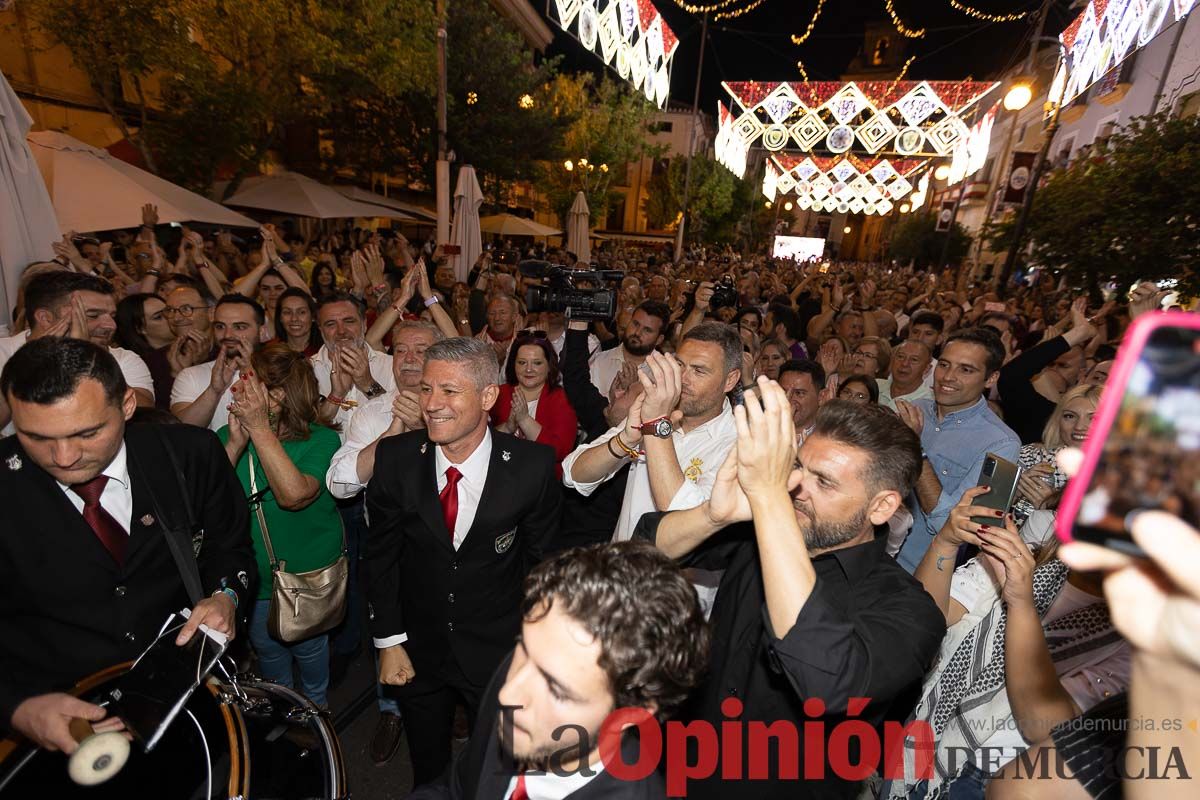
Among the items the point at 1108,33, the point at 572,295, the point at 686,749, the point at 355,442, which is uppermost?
the point at 1108,33

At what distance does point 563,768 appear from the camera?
155 centimetres

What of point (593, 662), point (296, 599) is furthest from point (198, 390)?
point (593, 662)

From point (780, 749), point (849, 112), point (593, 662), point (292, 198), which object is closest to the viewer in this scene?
point (593, 662)

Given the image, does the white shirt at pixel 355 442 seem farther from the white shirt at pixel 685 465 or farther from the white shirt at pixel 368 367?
the white shirt at pixel 685 465

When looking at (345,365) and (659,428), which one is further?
(345,365)

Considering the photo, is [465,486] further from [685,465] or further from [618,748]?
[618,748]

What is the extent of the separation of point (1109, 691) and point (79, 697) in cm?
335

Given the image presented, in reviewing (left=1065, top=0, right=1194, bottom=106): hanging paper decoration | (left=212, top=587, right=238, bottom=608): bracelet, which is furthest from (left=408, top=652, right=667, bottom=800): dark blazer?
(left=1065, top=0, right=1194, bottom=106): hanging paper decoration

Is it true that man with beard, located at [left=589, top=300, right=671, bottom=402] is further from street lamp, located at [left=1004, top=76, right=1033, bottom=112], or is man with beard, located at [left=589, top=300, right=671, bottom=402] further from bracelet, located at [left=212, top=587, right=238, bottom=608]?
street lamp, located at [left=1004, top=76, right=1033, bottom=112]

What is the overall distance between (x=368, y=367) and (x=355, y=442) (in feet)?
2.99

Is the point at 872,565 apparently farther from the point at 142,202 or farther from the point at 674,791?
the point at 142,202

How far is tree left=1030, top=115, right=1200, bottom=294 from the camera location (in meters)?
6.86

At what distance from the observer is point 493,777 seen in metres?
1.71

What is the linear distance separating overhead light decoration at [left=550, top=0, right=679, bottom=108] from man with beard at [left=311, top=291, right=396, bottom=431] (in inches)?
403
